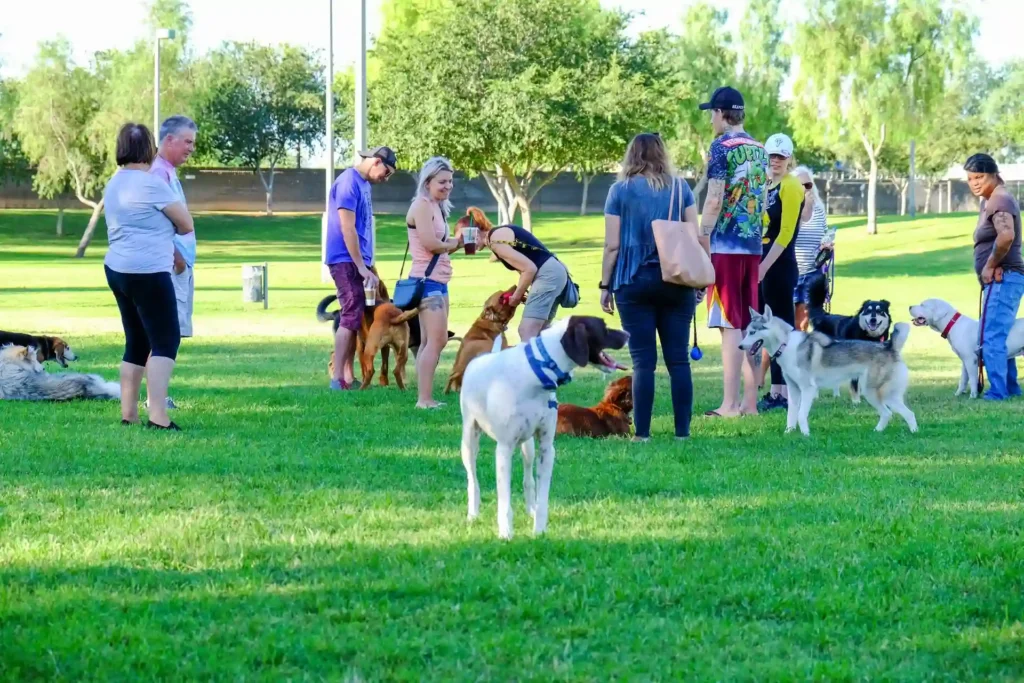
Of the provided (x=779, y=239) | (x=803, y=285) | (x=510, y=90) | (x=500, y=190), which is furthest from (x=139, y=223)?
(x=500, y=190)

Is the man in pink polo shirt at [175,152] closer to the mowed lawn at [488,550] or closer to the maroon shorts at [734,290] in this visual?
the mowed lawn at [488,550]

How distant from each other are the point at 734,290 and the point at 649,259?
159cm

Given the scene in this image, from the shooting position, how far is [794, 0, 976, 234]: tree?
54.4 meters

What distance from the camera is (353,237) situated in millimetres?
10938

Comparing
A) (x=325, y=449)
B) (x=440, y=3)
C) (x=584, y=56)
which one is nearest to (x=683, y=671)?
(x=325, y=449)

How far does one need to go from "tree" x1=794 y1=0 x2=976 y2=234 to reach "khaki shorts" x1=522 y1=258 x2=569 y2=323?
4591 cm

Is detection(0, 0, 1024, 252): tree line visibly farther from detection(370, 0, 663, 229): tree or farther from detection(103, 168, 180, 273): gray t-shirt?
detection(103, 168, 180, 273): gray t-shirt

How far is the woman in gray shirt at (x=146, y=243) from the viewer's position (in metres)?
8.84

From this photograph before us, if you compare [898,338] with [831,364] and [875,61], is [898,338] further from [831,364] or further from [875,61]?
[875,61]

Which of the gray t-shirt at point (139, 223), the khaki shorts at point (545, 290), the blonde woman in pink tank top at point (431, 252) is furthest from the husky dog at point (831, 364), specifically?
the gray t-shirt at point (139, 223)

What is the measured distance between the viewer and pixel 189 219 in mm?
8953

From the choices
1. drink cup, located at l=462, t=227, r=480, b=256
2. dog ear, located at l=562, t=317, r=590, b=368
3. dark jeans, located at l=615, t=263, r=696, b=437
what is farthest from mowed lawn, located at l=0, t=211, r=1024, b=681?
drink cup, located at l=462, t=227, r=480, b=256

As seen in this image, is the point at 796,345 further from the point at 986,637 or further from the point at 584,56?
the point at 584,56

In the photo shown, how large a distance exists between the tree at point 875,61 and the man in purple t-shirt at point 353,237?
4500cm
